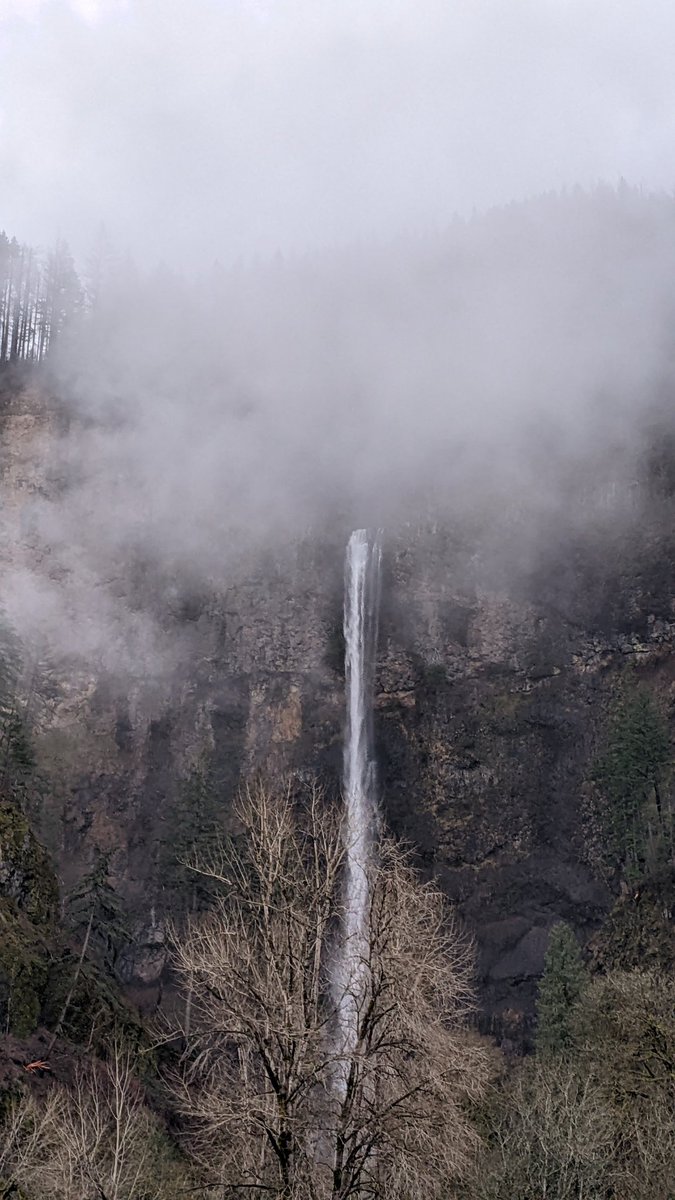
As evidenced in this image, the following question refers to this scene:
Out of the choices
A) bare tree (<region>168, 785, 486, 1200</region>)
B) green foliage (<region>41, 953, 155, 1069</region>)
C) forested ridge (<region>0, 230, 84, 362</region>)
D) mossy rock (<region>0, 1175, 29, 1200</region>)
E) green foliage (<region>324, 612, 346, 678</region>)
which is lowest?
green foliage (<region>41, 953, 155, 1069</region>)

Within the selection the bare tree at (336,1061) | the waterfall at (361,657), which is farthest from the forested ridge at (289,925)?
the waterfall at (361,657)

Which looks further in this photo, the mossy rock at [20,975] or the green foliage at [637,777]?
the green foliage at [637,777]

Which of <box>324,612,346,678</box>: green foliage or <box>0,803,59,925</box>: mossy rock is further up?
<box>324,612,346,678</box>: green foliage

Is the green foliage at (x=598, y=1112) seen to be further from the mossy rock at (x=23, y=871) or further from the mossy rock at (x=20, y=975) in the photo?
the mossy rock at (x=23, y=871)

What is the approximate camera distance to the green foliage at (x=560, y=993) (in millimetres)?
32406

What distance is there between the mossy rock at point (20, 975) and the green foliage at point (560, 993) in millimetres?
17098

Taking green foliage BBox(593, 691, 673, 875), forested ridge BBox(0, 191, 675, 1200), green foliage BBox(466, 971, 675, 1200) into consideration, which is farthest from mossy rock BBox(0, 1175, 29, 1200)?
green foliage BBox(593, 691, 673, 875)

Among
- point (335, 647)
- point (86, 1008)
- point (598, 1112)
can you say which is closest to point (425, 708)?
point (335, 647)

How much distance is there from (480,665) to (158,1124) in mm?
35409

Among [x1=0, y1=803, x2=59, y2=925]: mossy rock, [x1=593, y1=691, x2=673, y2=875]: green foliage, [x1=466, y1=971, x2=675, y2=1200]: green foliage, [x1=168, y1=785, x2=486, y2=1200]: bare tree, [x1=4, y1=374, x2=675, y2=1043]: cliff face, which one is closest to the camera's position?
[x1=168, y1=785, x2=486, y2=1200]: bare tree

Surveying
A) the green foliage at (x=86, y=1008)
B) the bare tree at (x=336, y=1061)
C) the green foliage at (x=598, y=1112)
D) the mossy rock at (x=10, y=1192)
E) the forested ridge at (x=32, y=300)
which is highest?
the forested ridge at (x=32, y=300)

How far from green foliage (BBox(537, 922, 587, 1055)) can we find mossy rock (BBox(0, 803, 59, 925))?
19.7 metres

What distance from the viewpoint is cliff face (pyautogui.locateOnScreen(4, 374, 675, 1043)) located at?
52.9 metres

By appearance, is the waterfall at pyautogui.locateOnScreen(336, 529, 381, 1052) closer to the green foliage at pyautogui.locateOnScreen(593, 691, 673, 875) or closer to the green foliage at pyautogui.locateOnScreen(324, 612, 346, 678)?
the green foliage at pyautogui.locateOnScreen(324, 612, 346, 678)
